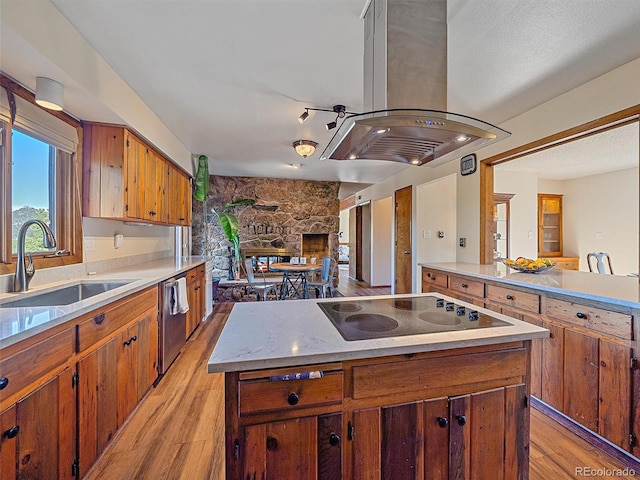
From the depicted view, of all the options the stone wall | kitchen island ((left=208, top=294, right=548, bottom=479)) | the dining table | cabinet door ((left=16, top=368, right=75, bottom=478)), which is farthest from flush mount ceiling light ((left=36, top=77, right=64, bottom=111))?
the stone wall

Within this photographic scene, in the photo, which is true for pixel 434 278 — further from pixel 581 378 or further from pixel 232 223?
pixel 232 223

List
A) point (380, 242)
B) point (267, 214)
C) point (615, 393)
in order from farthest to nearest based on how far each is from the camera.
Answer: point (380, 242) → point (267, 214) → point (615, 393)

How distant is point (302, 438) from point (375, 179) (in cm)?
564

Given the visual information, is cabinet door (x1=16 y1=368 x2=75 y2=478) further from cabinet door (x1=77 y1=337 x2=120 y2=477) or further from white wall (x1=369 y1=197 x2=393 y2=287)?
white wall (x1=369 y1=197 x2=393 y2=287)

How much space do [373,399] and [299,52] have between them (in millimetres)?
2037

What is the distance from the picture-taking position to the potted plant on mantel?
16.7ft

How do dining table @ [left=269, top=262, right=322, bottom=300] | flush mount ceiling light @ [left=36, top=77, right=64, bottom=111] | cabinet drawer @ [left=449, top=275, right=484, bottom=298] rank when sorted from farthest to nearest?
dining table @ [left=269, top=262, right=322, bottom=300]
cabinet drawer @ [left=449, top=275, right=484, bottom=298]
flush mount ceiling light @ [left=36, top=77, right=64, bottom=111]

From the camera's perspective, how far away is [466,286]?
2.70 meters

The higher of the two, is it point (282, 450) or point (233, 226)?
point (233, 226)

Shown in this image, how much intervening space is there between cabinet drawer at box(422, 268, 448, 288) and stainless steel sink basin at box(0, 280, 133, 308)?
2857 mm

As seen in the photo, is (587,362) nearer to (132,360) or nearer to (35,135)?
(132,360)

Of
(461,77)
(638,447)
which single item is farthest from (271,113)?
(638,447)

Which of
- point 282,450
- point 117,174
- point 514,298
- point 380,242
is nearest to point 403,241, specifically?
point 380,242

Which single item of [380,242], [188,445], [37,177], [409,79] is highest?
[409,79]
